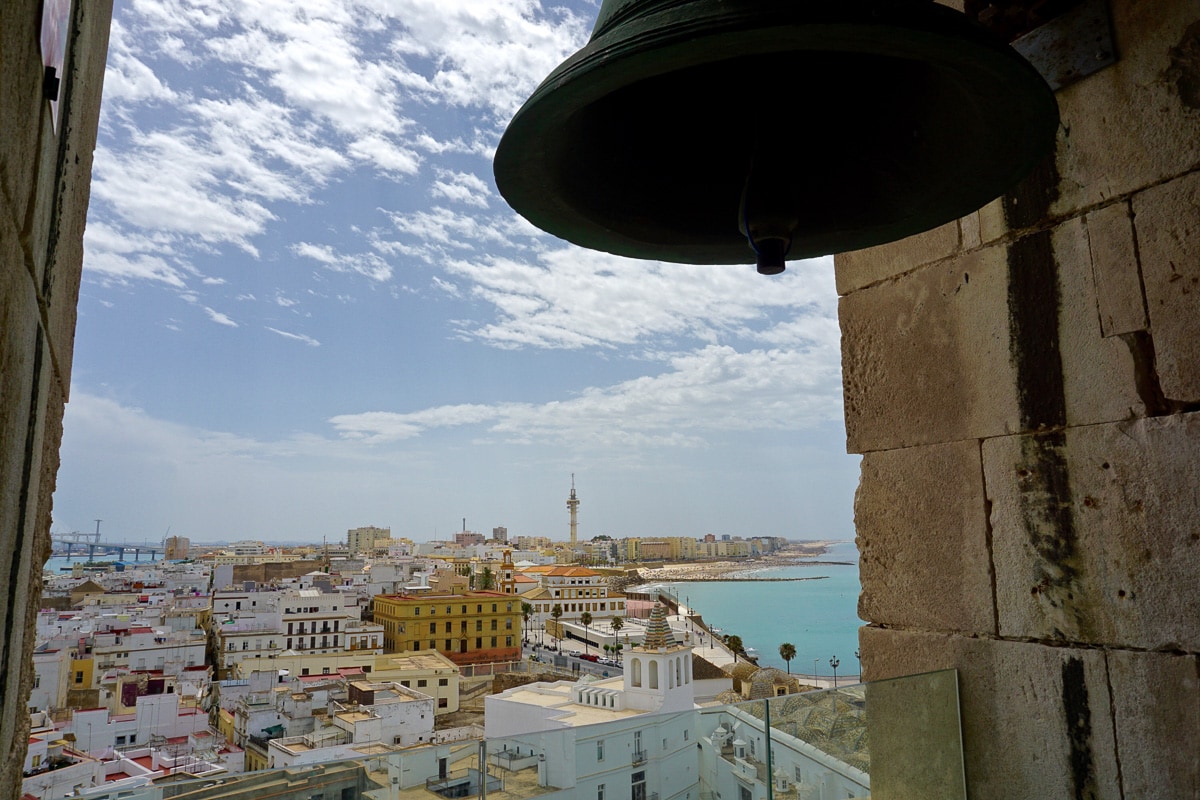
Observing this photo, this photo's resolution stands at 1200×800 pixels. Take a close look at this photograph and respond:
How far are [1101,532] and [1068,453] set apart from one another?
17 centimetres

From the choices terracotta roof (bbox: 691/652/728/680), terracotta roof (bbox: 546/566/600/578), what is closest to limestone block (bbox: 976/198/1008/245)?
terracotta roof (bbox: 691/652/728/680)

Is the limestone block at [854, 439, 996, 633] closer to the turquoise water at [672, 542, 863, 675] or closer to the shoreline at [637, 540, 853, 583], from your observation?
the turquoise water at [672, 542, 863, 675]

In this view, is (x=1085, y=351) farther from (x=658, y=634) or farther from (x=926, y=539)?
(x=658, y=634)

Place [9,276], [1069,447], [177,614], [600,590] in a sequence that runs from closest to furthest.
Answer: [9,276] < [1069,447] < [177,614] < [600,590]

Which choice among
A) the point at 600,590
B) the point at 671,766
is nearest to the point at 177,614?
the point at 600,590

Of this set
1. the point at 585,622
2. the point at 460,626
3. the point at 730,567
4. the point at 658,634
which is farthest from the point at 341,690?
the point at 730,567

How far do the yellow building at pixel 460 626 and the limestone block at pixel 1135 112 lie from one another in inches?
1688

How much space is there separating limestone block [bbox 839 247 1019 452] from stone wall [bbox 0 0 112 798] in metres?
1.84

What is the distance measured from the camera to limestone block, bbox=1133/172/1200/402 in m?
1.56

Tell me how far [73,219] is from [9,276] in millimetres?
694

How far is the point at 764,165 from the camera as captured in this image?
5.21 ft

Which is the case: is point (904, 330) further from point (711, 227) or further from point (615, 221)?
point (615, 221)

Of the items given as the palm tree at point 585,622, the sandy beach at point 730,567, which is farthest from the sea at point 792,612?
the palm tree at point 585,622

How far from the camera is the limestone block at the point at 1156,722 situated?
1.53 m
